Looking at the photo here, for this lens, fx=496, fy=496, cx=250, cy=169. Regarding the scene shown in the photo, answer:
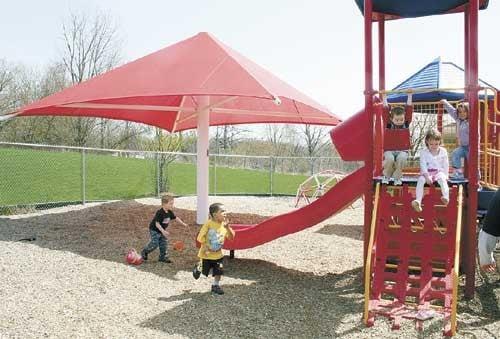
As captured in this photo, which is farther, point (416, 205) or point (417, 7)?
point (417, 7)

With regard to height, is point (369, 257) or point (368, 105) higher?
point (368, 105)

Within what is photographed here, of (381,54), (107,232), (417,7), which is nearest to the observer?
(417,7)

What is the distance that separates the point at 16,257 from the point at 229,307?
142 inches

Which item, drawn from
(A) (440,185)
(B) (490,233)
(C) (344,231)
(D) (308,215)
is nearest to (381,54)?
(D) (308,215)

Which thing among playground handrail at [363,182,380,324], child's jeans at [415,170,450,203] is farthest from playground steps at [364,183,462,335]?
child's jeans at [415,170,450,203]

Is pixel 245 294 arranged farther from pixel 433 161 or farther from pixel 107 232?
pixel 107 232

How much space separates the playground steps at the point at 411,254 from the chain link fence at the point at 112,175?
31.4 ft

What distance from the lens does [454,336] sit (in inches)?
173

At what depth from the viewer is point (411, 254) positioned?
5477mm

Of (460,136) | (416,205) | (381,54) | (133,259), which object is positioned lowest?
(133,259)

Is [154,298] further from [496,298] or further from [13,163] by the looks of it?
[13,163]

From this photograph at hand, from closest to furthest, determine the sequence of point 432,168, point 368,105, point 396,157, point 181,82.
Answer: point 432,168 < point 368,105 < point 396,157 < point 181,82

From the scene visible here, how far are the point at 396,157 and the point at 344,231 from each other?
4.61 m

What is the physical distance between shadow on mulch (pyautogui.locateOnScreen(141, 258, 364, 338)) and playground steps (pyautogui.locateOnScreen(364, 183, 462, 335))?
38 centimetres
